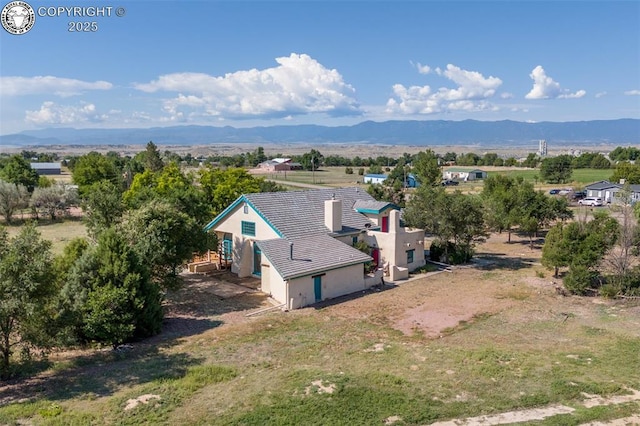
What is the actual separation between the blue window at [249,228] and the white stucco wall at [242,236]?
0.63 ft

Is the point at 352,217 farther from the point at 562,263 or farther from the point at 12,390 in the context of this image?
the point at 12,390

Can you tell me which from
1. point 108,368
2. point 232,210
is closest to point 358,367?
point 108,368

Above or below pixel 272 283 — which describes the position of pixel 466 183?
above

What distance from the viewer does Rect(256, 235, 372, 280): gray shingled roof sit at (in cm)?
2534

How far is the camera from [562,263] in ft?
96.0

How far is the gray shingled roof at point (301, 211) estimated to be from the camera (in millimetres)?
29953

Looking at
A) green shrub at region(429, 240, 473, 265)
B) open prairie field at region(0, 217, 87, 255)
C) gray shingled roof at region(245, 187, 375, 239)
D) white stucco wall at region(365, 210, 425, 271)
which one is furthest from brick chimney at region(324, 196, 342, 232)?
open prairie field at region(0, 217, 87, 255)

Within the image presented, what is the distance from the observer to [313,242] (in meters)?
28.9

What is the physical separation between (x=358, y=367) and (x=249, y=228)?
15.8 m

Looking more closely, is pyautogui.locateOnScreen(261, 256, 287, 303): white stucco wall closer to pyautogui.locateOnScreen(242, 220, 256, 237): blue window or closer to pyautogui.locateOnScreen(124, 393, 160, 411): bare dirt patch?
pyautogui.locateOnScreen(242, 220, 256, 237): blue window

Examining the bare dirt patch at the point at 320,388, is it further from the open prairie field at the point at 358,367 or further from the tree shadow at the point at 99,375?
the tree shadow at the point at 99,375

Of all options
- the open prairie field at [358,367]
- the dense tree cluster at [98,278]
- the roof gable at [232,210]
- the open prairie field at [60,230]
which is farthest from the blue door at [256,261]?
the open prairie field at [60,230]

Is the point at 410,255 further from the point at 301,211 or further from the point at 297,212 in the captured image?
the point at 297,212

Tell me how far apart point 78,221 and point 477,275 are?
1835 inches
